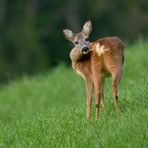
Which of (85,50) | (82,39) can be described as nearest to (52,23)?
(82,39)

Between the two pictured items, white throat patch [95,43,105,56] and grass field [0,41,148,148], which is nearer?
grass field [0,41,148,148]

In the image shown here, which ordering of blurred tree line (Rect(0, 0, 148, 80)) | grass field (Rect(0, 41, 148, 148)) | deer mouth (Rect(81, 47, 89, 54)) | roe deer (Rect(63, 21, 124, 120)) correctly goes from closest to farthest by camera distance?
grass field (Rect(0, 41, 148, 148)) → roe deer (Rect(63, 21, 124, 120)) → deer mouth (Rect(81, 47, 89, 54)) → blurred tree line (Rect(0, 0, 148, 80))

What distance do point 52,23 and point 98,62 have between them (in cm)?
3854

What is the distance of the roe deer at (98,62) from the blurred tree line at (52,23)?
32673mm

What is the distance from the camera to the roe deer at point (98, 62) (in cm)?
1047

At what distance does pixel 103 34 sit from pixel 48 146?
3535 cm

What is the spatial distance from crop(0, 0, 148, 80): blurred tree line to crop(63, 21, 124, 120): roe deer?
3267 cm

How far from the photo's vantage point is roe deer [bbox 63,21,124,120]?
34.3 feet

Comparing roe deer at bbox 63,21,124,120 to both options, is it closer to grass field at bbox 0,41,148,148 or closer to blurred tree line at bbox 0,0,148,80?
grass field at bbox 0,41,148,148

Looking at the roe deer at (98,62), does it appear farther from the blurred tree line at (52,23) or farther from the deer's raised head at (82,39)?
the blurred tree line at (52,23)

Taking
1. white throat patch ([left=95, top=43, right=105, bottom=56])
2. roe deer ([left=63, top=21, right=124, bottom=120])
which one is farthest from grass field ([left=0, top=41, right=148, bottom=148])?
white throat patch ([left=95, top=43, right=105, bottom=56])

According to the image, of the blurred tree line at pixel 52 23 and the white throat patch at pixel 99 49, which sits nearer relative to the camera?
the white throat patch at pixel 99 49

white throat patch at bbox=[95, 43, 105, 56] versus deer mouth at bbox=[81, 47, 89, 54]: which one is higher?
deer mouth at bbox=[81, 47, 89, 54]

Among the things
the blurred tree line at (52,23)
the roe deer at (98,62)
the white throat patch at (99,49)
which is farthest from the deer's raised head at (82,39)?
the blurred tree line at (52,23)
